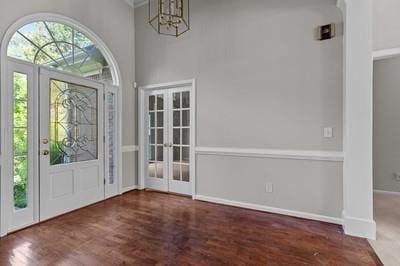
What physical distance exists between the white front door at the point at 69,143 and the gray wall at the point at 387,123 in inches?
201

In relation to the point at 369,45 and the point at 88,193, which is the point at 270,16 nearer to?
the point at 369,45

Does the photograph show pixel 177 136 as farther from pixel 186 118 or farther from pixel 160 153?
pixel 160 153

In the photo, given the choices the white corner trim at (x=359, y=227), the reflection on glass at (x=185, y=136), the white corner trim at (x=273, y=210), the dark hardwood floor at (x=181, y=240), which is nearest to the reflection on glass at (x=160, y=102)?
the reflection on glass at (x=185, y=136)

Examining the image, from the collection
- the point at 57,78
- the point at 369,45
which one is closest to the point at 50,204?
the point at 57,78

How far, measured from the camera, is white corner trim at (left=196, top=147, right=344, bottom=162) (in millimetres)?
2871

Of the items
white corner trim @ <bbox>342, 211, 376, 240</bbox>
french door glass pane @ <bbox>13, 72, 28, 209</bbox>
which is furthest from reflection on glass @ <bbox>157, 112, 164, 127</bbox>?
white corner trim @ <bbox>342, 211, 376, 240</bbox>

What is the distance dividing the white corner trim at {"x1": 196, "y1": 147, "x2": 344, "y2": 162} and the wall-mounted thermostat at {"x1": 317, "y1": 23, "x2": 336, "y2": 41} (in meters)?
1.49

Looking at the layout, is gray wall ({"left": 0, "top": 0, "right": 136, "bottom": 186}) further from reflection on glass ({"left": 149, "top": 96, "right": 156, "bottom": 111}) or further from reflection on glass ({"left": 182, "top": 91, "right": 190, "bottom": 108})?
reflection on glass ({"left": 182, "top": 91, "right": 190, "bottom": 108})

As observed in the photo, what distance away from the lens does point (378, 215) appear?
3057 millimetres

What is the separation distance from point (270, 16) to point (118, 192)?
12.9ft

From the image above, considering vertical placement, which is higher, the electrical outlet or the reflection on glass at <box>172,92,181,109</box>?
the reflection on glass at <box>172,92,181,109</box>

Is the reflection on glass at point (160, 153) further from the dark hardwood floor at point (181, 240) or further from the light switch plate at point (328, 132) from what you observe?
the light switch plate at point (328, 132)

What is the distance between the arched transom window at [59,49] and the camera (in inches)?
113

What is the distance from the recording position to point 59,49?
3.34 m
